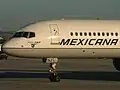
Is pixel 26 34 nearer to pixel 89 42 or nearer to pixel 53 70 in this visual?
Result: pixel 53 70

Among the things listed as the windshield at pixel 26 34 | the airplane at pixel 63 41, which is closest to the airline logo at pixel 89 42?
the airplane at pixel 63 41

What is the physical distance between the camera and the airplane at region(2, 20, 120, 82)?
90.0ft

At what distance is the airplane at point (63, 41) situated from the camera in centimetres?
2742

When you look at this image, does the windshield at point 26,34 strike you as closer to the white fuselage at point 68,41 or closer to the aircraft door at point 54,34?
the white fuselage at point 68,41

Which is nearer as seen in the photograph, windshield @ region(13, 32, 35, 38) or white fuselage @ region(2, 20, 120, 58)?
white fuselage @ region(2, 20, 120, 58)

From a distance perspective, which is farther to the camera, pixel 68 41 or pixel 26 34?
pixel 26 34

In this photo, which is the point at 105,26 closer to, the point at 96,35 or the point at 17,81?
the point at 96,35

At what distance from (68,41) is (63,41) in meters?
0.33

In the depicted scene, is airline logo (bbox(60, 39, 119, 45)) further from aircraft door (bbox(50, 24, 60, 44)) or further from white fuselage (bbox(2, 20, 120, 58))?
aircraft door (bbox(50, 24, 60, 44))

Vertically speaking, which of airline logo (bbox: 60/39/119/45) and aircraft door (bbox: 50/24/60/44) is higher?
aircraft door (bbox: 50/24/60/44)

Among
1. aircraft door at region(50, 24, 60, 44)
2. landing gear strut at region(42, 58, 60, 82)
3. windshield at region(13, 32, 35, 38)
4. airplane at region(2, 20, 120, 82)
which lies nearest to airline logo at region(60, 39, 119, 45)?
airplane at region(2, 20, 120, 82)

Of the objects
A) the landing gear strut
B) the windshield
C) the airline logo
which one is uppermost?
the windshield

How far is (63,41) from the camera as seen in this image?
91.2 ft

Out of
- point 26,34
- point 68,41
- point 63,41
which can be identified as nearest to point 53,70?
point 63,41
